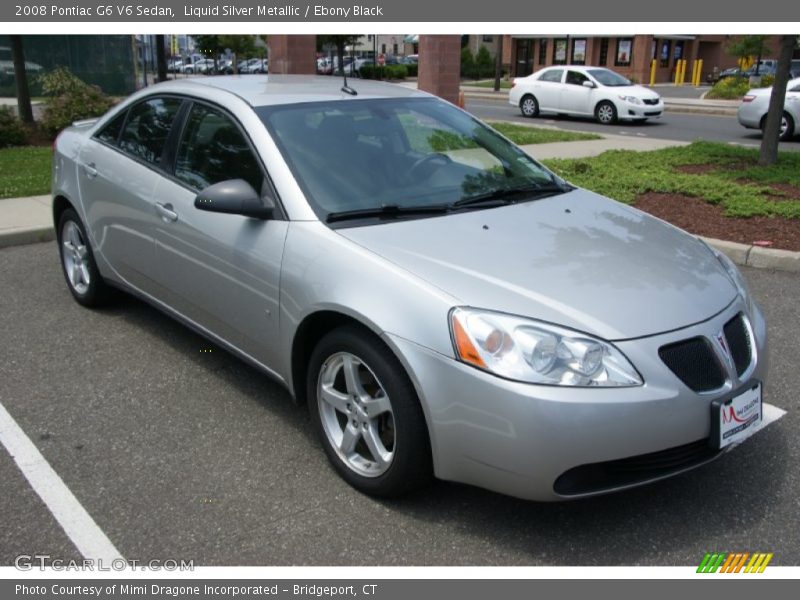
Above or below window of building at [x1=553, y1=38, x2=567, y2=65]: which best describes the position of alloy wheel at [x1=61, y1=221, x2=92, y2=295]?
above

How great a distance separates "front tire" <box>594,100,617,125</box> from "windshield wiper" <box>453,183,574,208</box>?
17.1m

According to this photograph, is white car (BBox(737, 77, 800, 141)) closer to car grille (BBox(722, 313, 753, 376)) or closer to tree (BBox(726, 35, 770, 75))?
car grille (BBox(722, 313, 753, 376))

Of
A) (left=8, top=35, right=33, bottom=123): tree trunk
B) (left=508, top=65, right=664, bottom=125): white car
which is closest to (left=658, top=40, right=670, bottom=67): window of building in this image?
(left=508, top=65, right=664, bottom=125): white car

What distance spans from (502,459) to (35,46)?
96.6 feet

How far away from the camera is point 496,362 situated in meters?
2.82

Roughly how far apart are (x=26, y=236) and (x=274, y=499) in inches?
209

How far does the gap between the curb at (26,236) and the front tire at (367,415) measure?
514cm

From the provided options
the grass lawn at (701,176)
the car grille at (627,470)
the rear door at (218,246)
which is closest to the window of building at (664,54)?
the grass lawn at (701,176)

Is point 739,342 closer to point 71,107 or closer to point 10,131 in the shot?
point 10,131

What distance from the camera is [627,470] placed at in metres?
2.90

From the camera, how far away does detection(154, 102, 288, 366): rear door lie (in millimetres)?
3676

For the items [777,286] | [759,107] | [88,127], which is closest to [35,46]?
[759,107]

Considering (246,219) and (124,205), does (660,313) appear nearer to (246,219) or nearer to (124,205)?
(246,219)

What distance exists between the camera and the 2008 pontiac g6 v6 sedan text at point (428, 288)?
2.83 metres
